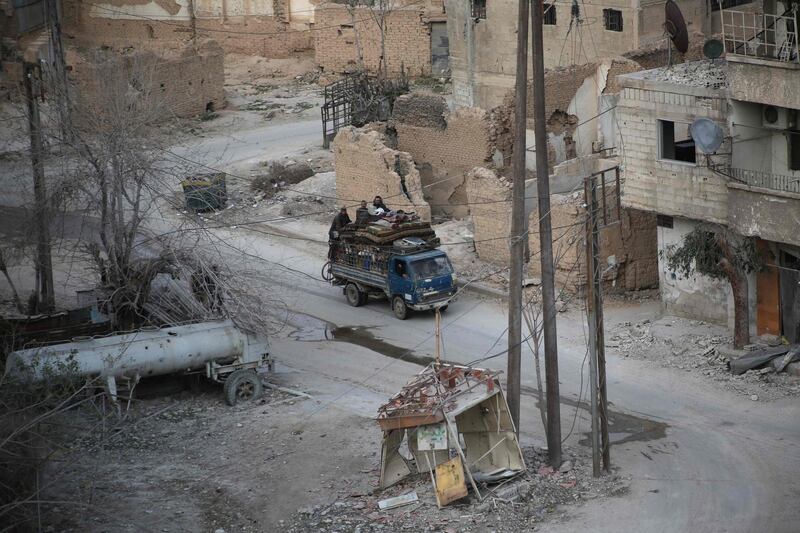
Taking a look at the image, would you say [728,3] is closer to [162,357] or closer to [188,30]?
[162,357]

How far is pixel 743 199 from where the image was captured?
25172 mm

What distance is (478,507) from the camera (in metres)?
19.8

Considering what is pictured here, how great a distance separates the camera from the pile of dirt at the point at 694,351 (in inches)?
949

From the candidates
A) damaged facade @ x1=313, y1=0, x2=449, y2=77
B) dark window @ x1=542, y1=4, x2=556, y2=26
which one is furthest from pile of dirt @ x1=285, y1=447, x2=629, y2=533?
damaged facade @ x1=313, y1=0, x2=449, y2=77

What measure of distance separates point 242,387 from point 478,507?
6.82m

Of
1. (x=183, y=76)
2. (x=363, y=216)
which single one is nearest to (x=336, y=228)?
(x=363, y=216)

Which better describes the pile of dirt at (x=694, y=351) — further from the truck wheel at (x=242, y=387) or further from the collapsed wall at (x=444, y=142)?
the collapsed wall at (x=444, y=142)

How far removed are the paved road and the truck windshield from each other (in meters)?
1.03

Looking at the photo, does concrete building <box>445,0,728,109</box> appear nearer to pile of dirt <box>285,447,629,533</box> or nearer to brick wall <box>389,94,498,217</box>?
brick wall <box>389,94,498,217</box>

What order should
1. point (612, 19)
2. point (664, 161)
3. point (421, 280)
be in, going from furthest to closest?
point (612, 19) → point (421, 280) → point (664, 161)

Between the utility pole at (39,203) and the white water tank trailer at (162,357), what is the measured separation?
16.1 ft

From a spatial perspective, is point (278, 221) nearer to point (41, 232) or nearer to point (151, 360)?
point (41, 232)

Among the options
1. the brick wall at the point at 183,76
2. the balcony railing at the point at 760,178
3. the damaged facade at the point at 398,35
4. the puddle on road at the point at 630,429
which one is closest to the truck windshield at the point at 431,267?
the puddle on road at the point at 630,429

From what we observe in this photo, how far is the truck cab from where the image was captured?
28.8 meters
